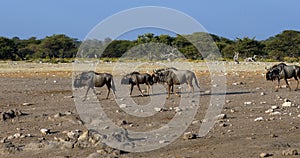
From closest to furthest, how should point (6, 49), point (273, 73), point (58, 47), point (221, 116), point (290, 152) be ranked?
1. point (290, 152)
2. point (221, 116)
3. point (273, 73)
4. point (6, 49)
5. point (58, 47)

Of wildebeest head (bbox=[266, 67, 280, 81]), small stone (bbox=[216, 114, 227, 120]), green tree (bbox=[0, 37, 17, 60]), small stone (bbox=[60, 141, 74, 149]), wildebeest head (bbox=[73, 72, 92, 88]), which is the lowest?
small stone (bbox=[60, 141, 74, 149])

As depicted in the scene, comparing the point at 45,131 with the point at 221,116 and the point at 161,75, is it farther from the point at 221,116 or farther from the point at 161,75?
the point at 161,75

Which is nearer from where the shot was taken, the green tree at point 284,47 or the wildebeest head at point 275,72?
the wildebeest head at point 275,72

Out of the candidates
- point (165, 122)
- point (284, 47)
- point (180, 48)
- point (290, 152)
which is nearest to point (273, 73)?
point (165, 122)

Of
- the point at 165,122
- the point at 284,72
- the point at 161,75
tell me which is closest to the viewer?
the point at 165,122

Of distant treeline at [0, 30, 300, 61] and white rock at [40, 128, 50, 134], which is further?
distant treeline at [0, 30, 300, 61]

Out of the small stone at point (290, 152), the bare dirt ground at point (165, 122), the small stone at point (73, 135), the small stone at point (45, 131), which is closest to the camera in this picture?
the small stone at point (290, 152)

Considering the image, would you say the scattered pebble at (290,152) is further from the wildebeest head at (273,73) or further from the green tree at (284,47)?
the green tree at (284,47)

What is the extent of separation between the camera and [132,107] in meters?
16.9

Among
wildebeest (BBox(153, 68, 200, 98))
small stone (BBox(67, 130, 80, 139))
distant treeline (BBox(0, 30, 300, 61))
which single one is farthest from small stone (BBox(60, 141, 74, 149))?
distant treeline (BBox(0, 30, 300, 61))

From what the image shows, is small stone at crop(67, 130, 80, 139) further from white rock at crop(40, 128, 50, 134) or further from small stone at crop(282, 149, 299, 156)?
small stone at crop(282, 149, 299, 156)

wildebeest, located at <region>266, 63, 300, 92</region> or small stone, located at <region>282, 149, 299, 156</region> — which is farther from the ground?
wildebeest, located at <region>266, 63, 300, 92</region>

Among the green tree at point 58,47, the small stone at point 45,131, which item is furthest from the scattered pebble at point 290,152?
the green tree at point 58,47

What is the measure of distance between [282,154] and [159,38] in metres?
45.3
